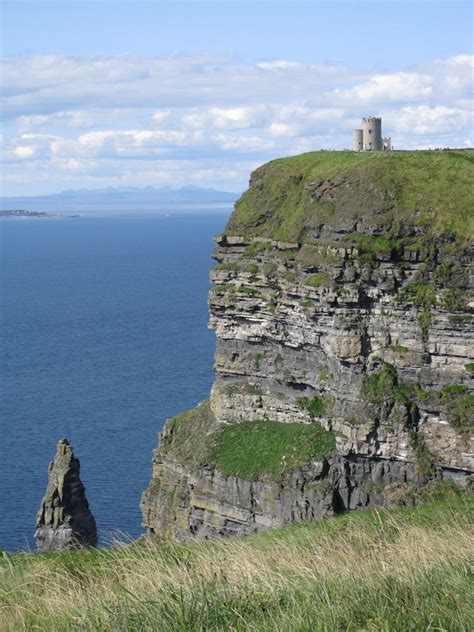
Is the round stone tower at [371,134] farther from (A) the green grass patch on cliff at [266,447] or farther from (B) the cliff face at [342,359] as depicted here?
(A) the green grass patch on cliff at [266,447]

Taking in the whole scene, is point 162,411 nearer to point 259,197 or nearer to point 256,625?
point 259,197

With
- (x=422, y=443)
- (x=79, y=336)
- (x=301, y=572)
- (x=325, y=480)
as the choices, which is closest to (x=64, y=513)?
(x=325, y=480)

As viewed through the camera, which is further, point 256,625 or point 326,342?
point 326,342

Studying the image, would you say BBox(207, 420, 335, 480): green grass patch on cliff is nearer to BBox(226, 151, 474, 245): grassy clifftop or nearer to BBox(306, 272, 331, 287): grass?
BBox(306, 272, 331, 287): grass

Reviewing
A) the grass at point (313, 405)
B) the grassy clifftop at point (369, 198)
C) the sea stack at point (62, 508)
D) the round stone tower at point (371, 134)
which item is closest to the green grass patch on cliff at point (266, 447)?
the grass at point (313, 405)

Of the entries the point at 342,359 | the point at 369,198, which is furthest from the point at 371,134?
the point at 342,359

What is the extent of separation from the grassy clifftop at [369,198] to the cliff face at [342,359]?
10cm

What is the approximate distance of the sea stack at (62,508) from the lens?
52.4 m

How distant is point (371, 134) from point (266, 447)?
20.6 m

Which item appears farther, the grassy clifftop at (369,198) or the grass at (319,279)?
the grass at (319,279)

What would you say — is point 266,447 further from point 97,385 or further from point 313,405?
point 97,385

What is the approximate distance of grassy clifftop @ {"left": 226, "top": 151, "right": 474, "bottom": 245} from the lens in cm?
4616

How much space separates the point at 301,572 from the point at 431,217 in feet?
105

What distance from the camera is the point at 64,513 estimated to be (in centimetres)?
5247
